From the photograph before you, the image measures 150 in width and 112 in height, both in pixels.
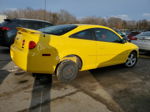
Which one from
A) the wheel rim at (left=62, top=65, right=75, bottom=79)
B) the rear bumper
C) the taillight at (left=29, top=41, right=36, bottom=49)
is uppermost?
the taillight at (left=29, top=41, right=36, bottom=49)

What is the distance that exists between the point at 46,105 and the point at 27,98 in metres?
0.46

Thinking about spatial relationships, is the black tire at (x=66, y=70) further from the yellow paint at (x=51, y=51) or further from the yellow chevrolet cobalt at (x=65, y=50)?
the yellow paint at (x=51, y=51)

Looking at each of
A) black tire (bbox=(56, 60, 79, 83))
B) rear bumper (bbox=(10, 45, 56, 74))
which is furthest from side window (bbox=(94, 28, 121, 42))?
rear bumper (bbox=(10, 45, 56, 74))

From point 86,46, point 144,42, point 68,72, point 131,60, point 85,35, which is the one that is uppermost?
point 85,35

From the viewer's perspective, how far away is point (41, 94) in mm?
2635

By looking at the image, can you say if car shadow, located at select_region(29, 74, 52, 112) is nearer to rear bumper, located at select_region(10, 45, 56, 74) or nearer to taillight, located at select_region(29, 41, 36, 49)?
rear bumper, located at select_region(10, 45, 56, 74)

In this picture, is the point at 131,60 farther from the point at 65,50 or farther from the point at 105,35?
the point at 65,50

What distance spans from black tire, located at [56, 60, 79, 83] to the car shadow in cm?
35

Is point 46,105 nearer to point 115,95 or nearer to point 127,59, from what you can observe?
point 115,95

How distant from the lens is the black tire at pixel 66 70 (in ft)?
10.2

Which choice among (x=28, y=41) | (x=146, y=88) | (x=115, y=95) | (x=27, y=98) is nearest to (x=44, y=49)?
(x=28, y=41)

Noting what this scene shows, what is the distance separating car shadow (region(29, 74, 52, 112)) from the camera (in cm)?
220

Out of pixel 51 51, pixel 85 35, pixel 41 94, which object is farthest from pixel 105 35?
pixel 41 94

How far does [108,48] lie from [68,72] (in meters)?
1.48
